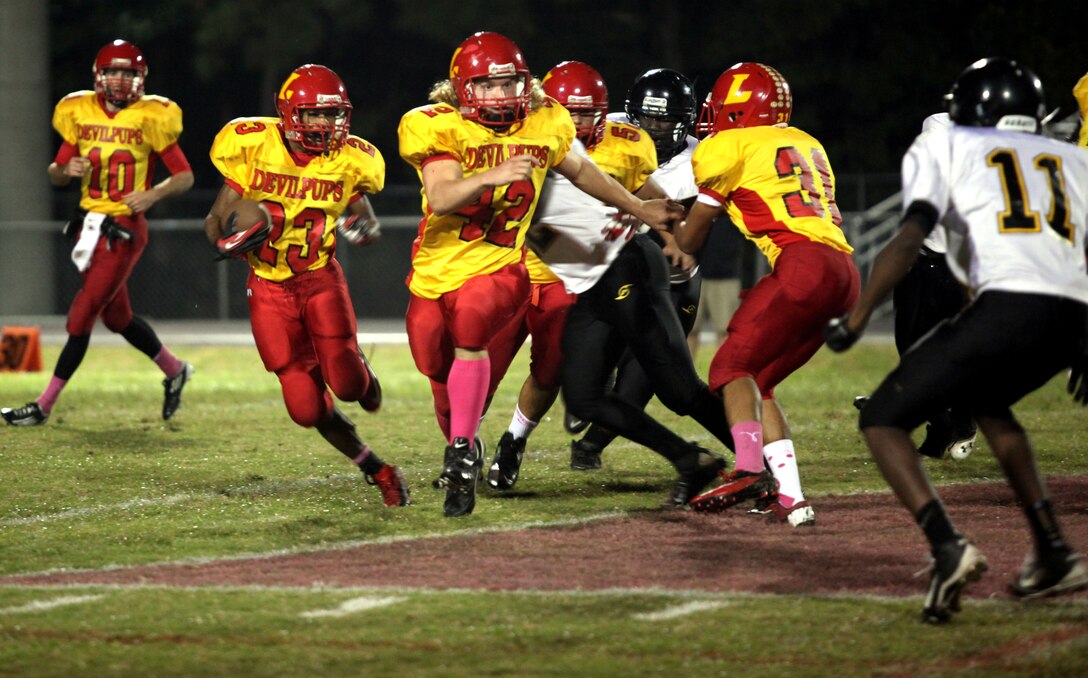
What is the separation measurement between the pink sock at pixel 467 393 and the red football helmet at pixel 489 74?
954 mm

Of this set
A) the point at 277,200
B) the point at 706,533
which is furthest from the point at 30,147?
the point at 706,533

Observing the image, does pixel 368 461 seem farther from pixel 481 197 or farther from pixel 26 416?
pixel 26 416

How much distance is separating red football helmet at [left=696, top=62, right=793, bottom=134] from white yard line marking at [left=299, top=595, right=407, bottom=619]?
247 centimetres

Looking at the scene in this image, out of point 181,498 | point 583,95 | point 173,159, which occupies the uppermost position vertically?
point 583,95

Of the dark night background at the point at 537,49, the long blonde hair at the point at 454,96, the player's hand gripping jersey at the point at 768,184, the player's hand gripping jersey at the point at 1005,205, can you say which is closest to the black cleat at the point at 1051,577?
the player's hand gripping jersey at the point at 1005,205

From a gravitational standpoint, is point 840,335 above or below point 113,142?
above

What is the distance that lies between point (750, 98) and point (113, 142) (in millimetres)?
4773

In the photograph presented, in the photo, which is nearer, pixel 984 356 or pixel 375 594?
pixel 984 356

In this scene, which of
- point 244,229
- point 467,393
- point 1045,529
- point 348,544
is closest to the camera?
point 1045,529

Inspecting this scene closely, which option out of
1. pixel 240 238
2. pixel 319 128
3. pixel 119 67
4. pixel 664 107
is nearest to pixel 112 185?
pixel 119 67

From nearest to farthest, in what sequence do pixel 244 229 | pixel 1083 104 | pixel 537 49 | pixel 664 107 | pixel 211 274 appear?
pixel 244 229, pixel 664 107, pixel 1083 104, pixel 211 274, pixel 537 49

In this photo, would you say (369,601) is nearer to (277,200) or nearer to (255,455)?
(277,200)

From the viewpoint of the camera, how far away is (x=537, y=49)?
75.0 ft

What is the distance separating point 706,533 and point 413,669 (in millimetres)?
2074
